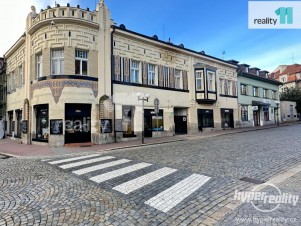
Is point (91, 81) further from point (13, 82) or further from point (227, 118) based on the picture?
point (227, 118)

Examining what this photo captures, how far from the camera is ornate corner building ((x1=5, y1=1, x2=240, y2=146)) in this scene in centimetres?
1478

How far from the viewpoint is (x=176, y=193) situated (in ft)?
15.3

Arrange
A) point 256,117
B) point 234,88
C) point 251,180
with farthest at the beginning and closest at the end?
1. point 256,117
2. point 234,88
3. point 251,180

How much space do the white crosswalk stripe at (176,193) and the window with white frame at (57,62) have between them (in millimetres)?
13268

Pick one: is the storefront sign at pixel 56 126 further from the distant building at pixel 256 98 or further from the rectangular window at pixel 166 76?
the distant building at pixel 256 98

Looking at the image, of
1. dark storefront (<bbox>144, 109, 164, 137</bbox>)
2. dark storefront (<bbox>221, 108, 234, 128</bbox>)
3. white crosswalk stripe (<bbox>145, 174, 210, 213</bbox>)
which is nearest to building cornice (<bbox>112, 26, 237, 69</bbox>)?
dark storefront (<bbox>221, 108, 234, 128</bbox>)

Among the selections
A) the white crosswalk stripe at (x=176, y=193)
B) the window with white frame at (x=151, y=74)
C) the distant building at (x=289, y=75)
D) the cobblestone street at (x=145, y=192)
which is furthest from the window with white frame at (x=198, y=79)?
the distant building at (x=289, y=75)

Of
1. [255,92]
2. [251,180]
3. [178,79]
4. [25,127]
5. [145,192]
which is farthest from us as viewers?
[255,92]

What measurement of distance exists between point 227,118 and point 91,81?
60.3 feet

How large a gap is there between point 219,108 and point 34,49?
66.8 feet

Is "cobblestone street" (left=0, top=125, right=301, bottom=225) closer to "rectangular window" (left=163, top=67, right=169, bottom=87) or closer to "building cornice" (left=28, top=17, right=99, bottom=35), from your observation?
"building cornice" (left=28, top=17, right=99, bottom=35)

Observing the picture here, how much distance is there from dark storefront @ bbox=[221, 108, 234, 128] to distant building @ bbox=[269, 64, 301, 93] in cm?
2916

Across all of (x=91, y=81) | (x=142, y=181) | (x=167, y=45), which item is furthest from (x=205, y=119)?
(x=142, y=181)

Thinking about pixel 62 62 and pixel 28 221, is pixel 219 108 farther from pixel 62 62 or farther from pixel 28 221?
pixel 28 221
